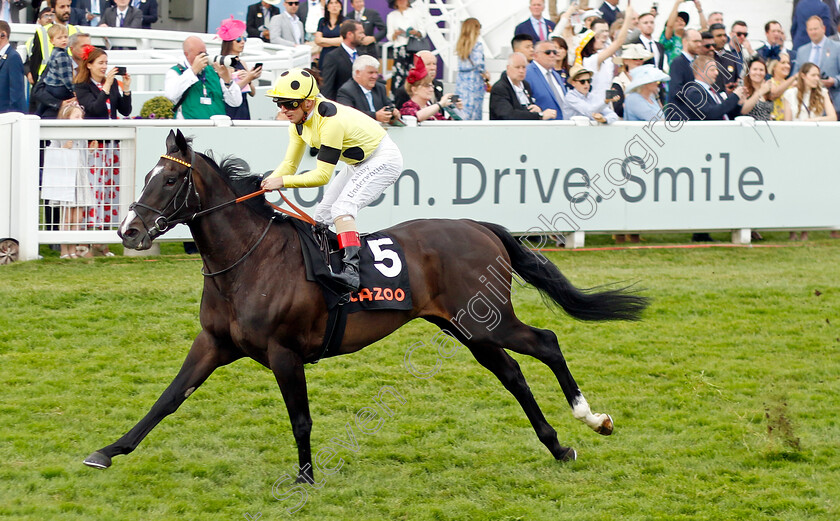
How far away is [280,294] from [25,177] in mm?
5013

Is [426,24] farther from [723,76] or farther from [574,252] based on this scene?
[574,252]

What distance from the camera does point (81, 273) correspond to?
9.52 m

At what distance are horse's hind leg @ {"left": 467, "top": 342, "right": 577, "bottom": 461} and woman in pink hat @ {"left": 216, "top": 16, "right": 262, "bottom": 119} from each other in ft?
16.9

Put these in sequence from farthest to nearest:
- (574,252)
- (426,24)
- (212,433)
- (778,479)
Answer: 1. (426,24)
2. (574,252)
3. (212,433)
4. (778,479)

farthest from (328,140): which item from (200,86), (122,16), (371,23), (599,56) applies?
(122,16)

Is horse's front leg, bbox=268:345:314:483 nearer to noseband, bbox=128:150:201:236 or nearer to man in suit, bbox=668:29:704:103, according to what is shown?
noseband, bbox=128:150:201:236

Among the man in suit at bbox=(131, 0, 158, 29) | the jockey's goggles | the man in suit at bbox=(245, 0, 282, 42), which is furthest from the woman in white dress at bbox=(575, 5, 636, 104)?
the jockey's goggles

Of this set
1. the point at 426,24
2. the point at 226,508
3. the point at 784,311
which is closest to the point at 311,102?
the point at 226,508

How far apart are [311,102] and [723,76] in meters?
8.53

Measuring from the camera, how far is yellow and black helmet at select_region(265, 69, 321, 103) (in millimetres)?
5555

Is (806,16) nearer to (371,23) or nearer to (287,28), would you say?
(371,23)

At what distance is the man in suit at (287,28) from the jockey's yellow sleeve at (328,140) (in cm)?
804

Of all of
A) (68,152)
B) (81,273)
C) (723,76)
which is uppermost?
(723,76)

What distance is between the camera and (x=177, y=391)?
5.58 meters
